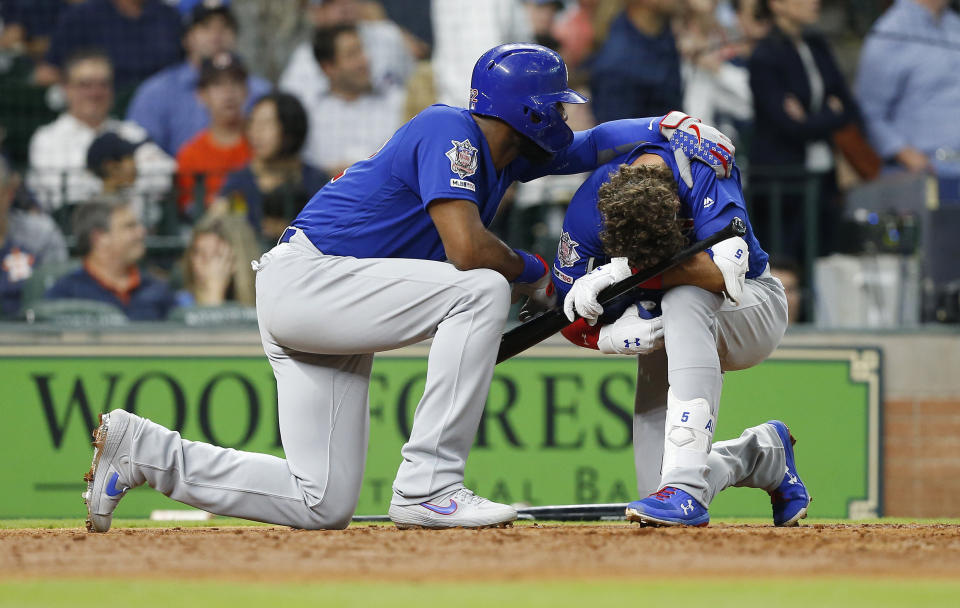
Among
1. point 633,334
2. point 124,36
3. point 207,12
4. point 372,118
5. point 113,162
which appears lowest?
point 633,334

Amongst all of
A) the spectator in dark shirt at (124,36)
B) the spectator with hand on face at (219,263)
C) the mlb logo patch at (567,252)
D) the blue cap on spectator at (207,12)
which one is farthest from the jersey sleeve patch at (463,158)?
the spectator in dark shirt at (124,36)

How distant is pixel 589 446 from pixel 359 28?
3.41 metres

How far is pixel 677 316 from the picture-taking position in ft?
12.3

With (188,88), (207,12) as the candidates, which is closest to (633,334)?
(188,88)

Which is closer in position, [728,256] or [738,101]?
[728,256]

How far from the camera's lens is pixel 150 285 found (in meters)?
6.79

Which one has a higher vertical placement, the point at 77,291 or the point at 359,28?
the point at 359,28

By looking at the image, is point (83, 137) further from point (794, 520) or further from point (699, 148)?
point (794, 520)

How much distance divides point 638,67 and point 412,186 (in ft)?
13.5

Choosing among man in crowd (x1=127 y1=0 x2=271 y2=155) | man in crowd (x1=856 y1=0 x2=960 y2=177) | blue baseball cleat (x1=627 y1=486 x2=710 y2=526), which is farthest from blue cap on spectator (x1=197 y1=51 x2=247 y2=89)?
blue baseball cleat (x1=627 y1=486 x2=710 y2=526)

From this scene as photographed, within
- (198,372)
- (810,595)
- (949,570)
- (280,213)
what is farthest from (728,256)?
(280,213)

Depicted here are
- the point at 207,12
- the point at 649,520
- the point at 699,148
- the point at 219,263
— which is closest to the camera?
the point at 649,520

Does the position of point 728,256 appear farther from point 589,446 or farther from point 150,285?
point 150,285

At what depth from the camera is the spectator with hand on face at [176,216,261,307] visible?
21.9ft
